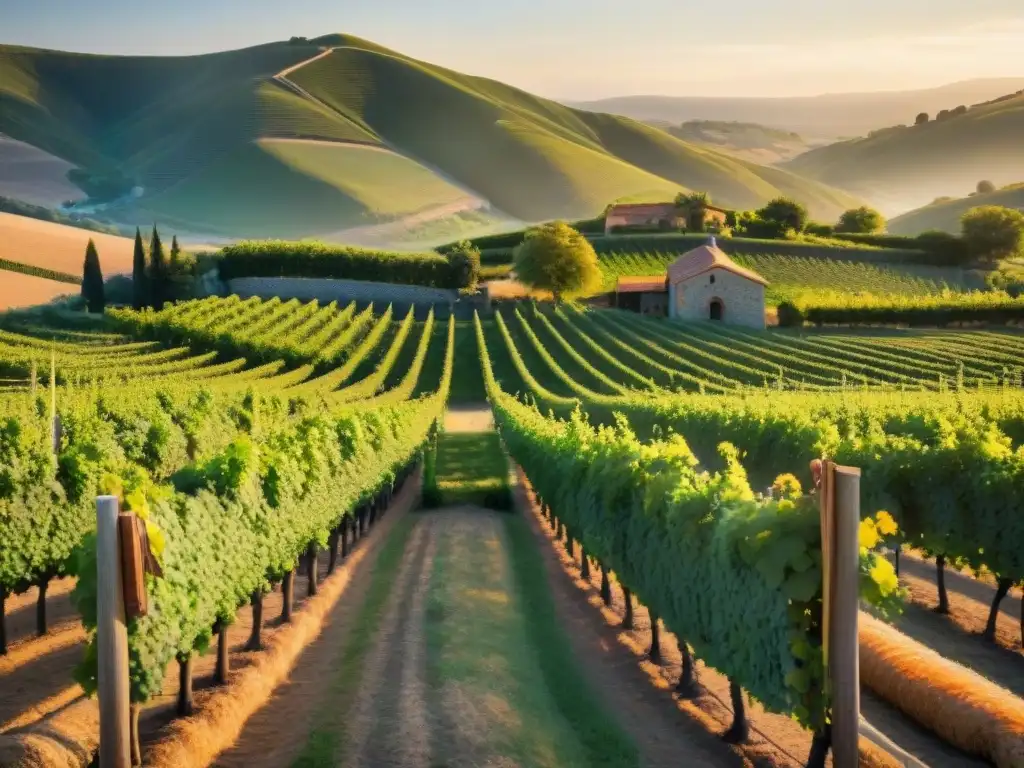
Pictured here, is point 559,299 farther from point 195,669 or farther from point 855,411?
point 195,669

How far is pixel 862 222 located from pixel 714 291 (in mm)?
56718

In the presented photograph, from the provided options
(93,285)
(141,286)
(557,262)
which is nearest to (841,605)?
(557,262)

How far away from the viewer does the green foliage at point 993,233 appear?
336ft

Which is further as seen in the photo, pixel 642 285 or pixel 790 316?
pixel 642 285

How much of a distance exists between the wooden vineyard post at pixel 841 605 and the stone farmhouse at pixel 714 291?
69706mm

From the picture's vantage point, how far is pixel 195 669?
13.3 metres

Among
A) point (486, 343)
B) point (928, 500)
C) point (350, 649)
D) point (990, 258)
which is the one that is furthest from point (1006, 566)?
point (990, 258)

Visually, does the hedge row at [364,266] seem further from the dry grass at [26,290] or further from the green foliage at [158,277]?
the dry grass at [26,290]

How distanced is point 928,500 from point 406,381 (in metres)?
45.1

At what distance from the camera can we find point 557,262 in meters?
88.3

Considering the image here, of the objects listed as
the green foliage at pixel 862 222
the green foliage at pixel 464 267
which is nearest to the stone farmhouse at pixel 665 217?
the green foliage at pixel 862 222

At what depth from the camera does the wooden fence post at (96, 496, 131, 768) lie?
7.58m

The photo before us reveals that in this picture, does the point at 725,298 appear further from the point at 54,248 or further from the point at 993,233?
the point at 54,248

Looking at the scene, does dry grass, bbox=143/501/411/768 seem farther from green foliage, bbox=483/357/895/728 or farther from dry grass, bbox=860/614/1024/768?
dry grass, bbox=860/614/1024/768
